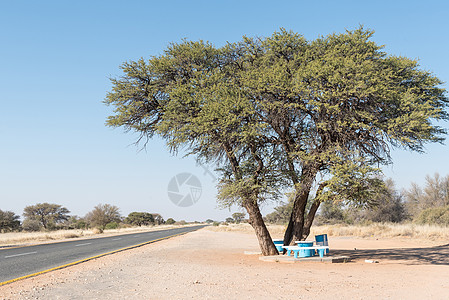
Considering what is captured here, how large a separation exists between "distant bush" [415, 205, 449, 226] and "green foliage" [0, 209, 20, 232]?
210 ft

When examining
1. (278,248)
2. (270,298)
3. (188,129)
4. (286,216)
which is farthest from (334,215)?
(270,298)

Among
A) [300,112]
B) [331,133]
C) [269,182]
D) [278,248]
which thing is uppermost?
[300,112]

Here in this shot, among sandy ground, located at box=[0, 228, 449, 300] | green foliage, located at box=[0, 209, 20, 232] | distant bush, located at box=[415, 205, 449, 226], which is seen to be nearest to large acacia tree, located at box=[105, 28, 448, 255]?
sandy ground, located at box=[0, 228, 449, 300]

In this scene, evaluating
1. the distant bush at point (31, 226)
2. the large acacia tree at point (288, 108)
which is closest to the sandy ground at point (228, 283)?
the large acacia tree at point (288, 108)

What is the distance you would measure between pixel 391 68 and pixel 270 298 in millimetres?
10835

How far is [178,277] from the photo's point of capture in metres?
10.1

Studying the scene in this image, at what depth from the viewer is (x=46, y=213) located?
94750mm

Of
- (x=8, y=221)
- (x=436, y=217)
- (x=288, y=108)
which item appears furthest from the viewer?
(x=8, y=221)

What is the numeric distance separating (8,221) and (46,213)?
103 ft

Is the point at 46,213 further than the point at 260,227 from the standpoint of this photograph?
Yes

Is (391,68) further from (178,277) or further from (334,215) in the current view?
(334,215)

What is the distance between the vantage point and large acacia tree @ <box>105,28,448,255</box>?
13234 mm

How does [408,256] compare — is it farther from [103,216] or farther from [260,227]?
[103,216]

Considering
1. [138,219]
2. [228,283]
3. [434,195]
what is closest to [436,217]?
[434,195]
